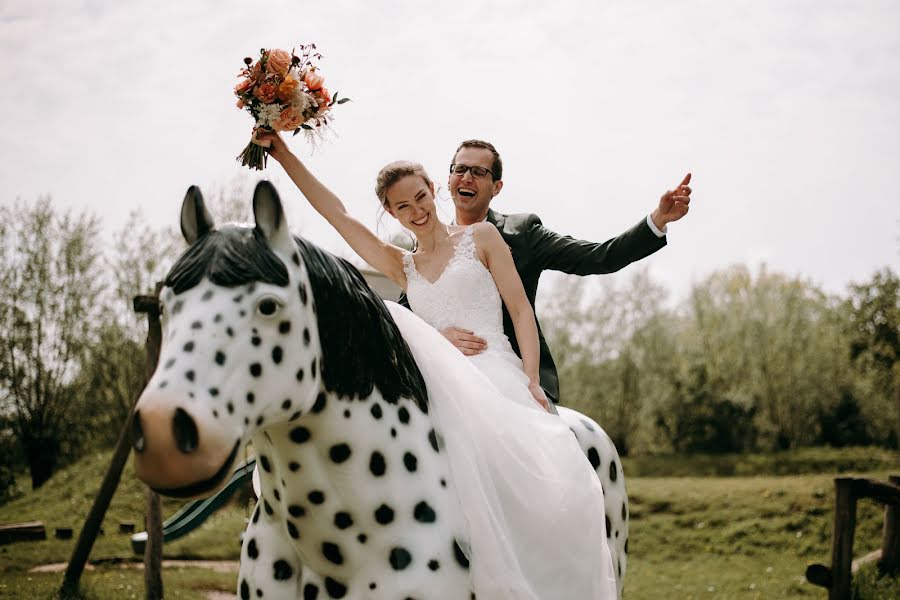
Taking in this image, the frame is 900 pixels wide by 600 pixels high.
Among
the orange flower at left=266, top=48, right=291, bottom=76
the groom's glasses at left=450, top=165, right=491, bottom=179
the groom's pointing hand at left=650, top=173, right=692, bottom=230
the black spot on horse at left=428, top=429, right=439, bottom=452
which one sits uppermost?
the orange flower at left=266, top=48, right=291, bottom=76

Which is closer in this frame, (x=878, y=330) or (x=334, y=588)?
(x=334, y=588)

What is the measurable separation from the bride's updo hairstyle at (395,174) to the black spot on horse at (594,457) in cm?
138

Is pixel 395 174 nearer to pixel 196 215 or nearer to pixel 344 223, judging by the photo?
pixel 344 223

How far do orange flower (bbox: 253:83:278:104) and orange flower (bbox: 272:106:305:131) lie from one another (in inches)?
3.0

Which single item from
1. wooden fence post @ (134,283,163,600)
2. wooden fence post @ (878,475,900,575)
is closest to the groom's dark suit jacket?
wooden fence post @ (134,283,163,600)

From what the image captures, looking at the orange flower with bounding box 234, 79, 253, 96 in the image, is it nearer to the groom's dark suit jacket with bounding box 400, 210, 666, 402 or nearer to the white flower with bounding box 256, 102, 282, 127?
the white flower with bounding box 256, 102, 282, 127

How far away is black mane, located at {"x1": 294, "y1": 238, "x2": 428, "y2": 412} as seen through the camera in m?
2.32

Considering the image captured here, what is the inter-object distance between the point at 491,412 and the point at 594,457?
82 centimetres

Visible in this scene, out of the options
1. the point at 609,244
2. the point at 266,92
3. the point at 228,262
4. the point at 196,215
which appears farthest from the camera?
the point at 609,244

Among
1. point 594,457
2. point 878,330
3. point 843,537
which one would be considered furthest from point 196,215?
point 878,330

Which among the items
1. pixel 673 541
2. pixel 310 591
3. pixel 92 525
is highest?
pixel 310 591

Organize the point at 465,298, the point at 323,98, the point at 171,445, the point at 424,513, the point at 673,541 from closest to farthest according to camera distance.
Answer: the point at 171,445 → the point at 424,513 → the point at 323,98 → the point at 465,298 → the point at 673,541

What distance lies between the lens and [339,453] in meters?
2.36

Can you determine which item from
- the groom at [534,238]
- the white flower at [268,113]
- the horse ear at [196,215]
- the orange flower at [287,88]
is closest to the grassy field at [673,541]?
the groom at [534,238]
